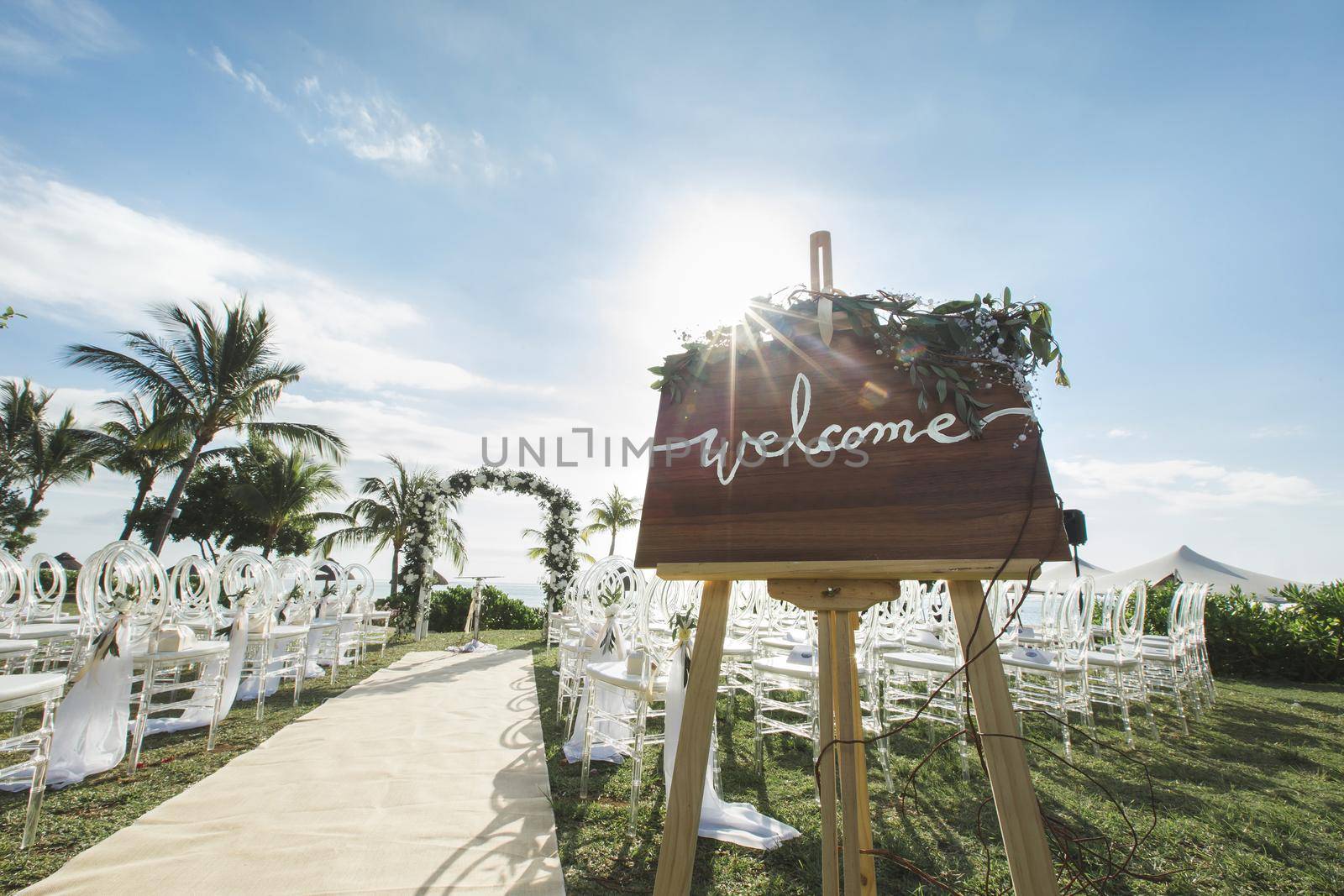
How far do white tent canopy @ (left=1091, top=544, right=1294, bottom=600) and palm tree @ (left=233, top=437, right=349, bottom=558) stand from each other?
871 inches

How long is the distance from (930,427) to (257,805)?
374cm

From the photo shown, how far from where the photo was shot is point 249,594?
14.7 feet

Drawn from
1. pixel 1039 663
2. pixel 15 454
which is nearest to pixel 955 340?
pixel 1039 663

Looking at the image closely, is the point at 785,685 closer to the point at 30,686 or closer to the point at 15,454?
the point at 30,686

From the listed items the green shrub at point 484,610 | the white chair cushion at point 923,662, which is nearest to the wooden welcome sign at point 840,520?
the white chair cushion at point 923,662

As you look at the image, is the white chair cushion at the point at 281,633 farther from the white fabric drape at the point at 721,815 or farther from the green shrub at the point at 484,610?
the green shrub at the point at 484,610

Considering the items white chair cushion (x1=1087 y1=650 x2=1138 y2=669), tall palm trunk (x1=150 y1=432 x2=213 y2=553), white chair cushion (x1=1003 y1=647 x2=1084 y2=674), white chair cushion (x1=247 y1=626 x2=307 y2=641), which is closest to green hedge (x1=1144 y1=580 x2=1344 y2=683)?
white chair cushion (x1=1087 y1=650 x2=1138 y2=669)

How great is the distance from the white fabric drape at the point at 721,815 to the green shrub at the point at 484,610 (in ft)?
37.2

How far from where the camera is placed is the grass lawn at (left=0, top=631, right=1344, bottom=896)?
2369mm

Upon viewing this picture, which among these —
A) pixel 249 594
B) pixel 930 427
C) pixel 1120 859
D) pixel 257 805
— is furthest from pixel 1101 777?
pixel 249 594

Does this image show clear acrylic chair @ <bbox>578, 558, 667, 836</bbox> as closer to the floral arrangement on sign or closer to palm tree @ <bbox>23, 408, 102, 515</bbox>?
the floral arrangement on sign

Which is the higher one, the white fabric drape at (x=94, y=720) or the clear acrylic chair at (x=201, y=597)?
the clear acrylic chair at (x=201, y=597)

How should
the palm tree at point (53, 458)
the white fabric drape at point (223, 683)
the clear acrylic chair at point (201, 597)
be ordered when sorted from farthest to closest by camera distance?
the palm tree at point (53, 458) → the clear acrylic chair at point (201, 597) → the white fabric drape at point (223, 683)

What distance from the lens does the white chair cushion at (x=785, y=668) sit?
3.49 metres
